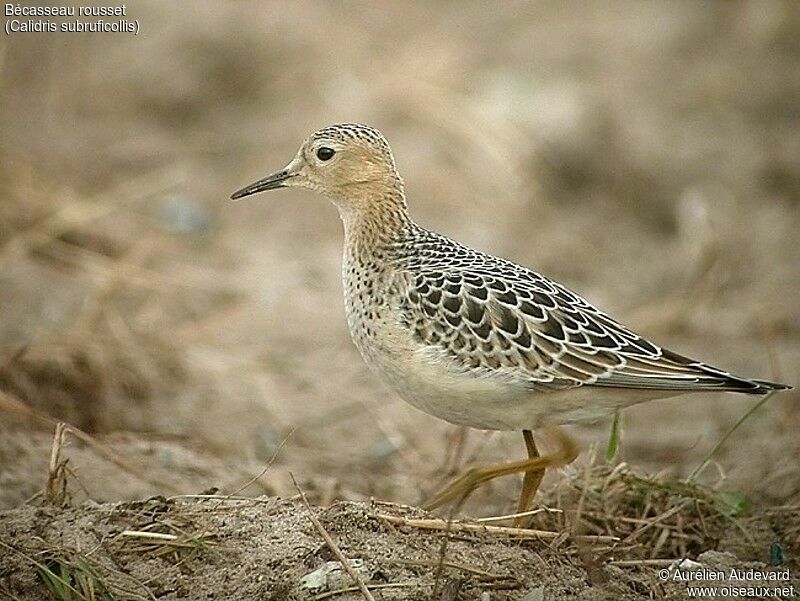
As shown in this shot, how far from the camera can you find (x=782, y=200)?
9695 mm

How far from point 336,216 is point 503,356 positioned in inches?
194

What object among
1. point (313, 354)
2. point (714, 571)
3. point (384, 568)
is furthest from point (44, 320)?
point (714, 571)

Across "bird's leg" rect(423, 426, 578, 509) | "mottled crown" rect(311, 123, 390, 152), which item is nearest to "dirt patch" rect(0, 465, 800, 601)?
"bird's leg" rect(423, 426, 578, 509)

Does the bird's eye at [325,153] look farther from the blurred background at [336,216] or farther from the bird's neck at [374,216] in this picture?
the blurred background at [336,216]

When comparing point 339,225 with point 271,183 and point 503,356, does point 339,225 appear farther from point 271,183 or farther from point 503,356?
point 503,356

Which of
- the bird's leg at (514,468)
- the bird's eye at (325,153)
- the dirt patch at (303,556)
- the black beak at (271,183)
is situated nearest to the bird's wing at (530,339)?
the bird's leg at (514,468)

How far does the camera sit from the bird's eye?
4.89 meters

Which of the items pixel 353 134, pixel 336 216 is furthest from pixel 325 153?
pixel 336 216

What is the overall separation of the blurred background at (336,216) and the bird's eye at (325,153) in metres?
1.24

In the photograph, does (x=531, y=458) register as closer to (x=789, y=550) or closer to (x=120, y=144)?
(x=789, y=550)

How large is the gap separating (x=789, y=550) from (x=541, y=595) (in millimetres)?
1187

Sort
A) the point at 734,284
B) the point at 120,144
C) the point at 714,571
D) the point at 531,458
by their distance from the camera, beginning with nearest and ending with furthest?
the point at 714,571, the point at 531,458, the point at 734,284, the point at 120,144

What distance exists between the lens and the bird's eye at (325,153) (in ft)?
16.1

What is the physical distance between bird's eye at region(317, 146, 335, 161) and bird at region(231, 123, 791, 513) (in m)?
0.53
